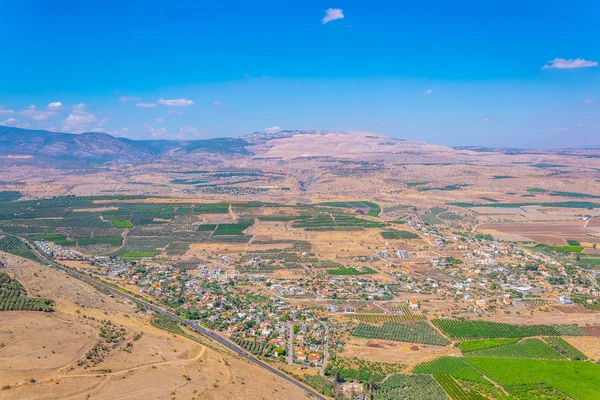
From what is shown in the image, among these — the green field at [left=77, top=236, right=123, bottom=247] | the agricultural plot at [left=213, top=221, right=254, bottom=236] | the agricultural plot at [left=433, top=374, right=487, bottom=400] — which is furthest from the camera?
the agricultural plot at [left=213, top=221, right=254, bottom=236]

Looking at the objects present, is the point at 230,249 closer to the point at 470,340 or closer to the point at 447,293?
the point at 447,293

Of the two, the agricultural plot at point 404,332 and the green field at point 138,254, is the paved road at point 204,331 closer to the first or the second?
the green field at point 138,254

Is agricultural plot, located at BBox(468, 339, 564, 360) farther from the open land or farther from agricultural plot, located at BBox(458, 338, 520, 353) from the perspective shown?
agricultural plot, located at BBox(458, 338, 520, 353)

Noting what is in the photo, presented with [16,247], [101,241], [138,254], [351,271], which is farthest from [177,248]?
[351,271]

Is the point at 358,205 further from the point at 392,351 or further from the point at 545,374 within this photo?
the point at 545,374

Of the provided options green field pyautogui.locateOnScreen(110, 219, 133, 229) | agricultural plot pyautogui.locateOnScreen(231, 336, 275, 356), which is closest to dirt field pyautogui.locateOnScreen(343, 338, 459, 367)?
agricultural plot pyautogui.locateOnScreen(231, 336, 275, 356)

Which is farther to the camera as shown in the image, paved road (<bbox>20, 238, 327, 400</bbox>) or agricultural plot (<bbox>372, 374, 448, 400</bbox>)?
paved road (<bbox>20, 238, 327, 400</bbox>)
